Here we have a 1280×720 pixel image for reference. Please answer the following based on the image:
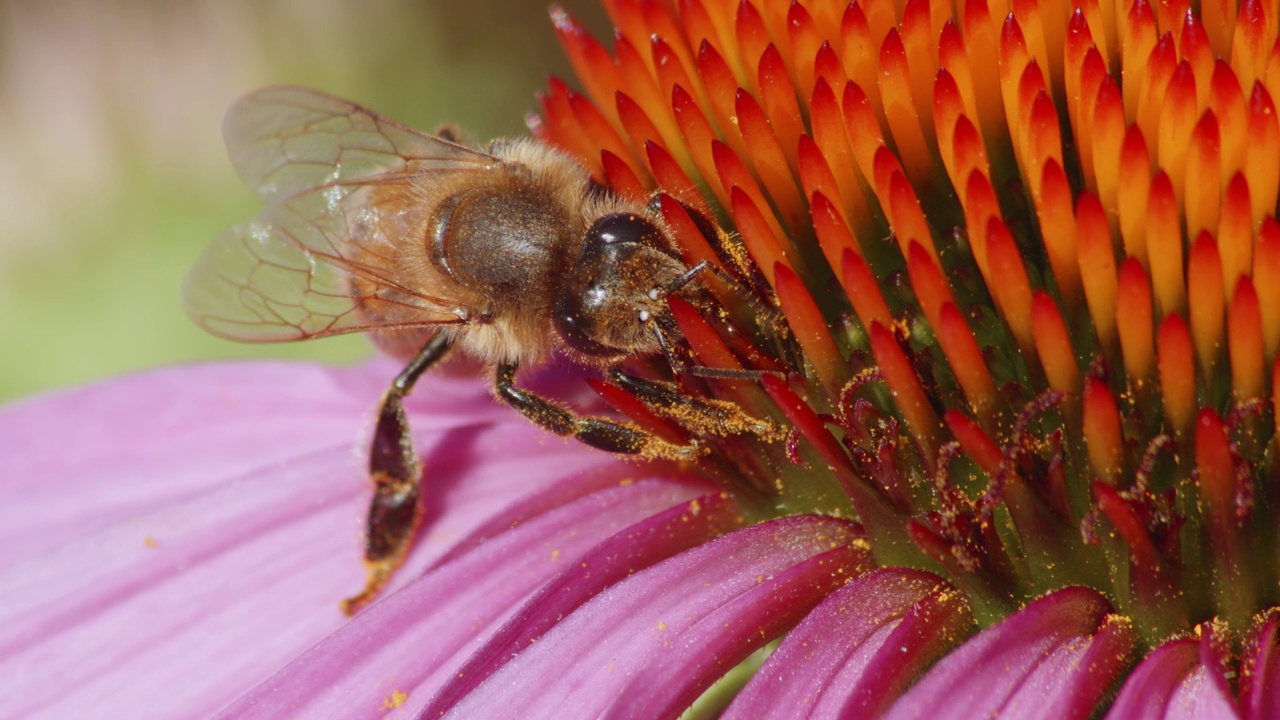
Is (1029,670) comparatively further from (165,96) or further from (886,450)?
(165,96)

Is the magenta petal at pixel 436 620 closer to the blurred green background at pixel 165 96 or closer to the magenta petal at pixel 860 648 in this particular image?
the magenta petal at pixel 860 648

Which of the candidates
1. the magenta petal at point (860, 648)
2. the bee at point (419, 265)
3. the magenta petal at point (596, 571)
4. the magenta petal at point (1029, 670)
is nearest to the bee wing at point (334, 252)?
the bee at point (419, 265)

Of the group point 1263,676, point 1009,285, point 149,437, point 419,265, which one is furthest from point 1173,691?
point 149,437

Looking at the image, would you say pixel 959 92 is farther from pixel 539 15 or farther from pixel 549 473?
pixel 539 15

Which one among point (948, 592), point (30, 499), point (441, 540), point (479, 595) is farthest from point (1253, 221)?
point (30, 499)

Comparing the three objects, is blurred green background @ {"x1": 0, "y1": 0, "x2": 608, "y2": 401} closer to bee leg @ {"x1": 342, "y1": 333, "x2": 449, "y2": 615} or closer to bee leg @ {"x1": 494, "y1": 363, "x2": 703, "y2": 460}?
bee leg @ {"x1": 342, "y1": 333, "x2": 449, "y2": 615}

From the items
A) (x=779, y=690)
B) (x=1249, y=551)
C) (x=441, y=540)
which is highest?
(x=1249, y=551)
